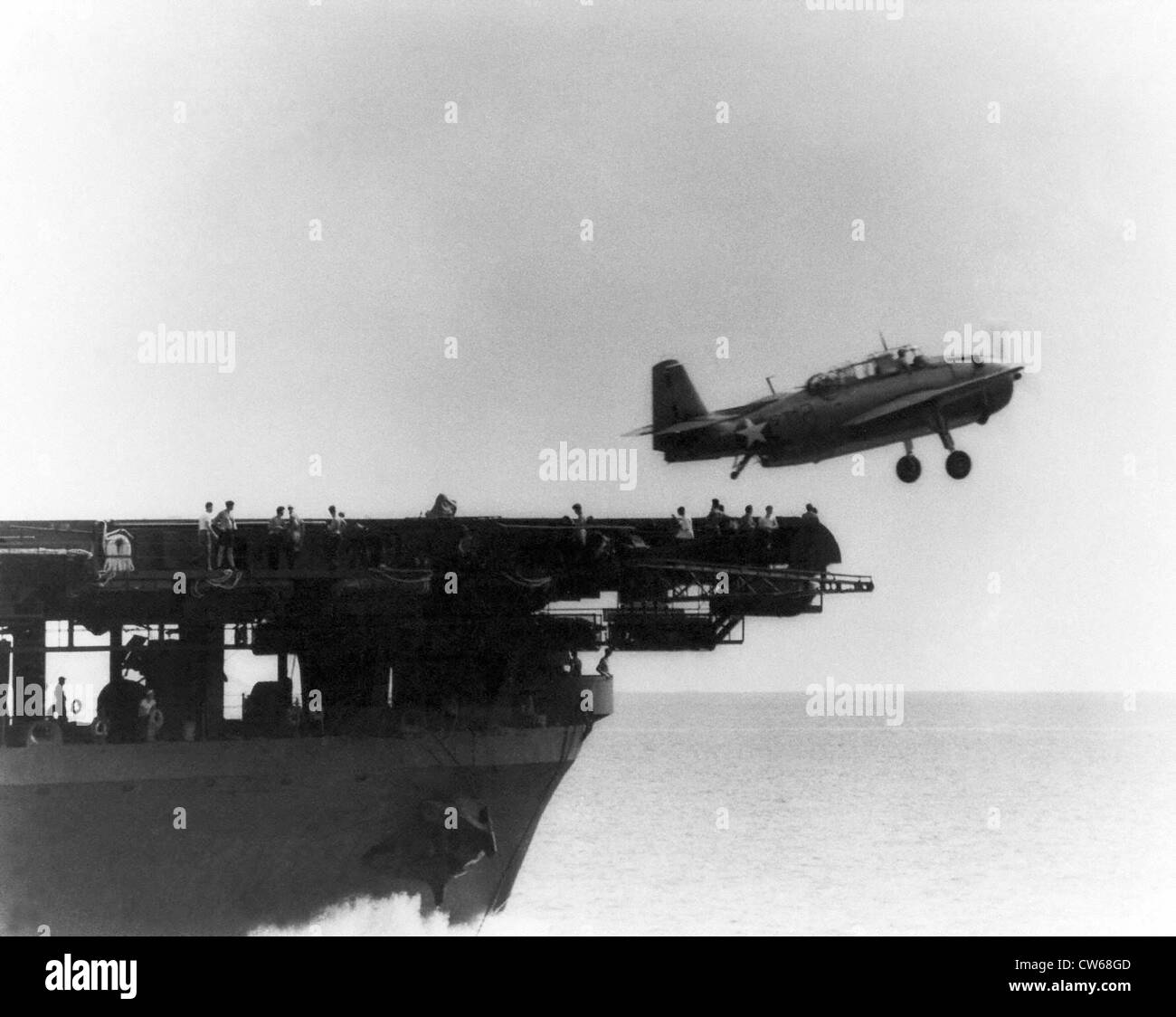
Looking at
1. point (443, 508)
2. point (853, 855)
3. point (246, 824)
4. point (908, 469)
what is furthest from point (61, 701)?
point (853, 855)

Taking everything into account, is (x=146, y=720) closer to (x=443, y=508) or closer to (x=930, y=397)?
(x=443, y=508)

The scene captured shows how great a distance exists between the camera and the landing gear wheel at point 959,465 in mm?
38094

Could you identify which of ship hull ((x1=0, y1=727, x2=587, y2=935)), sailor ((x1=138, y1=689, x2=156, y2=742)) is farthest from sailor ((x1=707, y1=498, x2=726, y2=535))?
sailor ((x1=138, y1=689, x2=156, y2=742))

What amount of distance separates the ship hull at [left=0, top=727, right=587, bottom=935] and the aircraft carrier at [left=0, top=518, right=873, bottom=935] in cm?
5

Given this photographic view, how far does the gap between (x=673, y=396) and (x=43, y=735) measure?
15977 mm

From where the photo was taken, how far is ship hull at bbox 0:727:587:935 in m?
38.7

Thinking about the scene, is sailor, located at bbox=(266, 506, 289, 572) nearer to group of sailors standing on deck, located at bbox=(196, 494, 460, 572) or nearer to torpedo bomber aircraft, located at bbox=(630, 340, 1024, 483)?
group of sailors standing on deck, located at bbox=(196, 494, 460, 572)


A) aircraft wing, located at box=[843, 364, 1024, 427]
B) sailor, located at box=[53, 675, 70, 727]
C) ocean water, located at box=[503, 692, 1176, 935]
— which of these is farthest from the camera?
ocean water, located at box=[503, 692, 1176, 935]

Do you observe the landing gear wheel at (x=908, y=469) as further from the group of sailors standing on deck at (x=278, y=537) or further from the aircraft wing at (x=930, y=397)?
the group of sailors standing on deck at (x=278, y=537)

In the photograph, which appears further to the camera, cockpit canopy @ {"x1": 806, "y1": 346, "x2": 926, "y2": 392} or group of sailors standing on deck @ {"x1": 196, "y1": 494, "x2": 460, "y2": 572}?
cockpit canopy @ {"x1": 806, "y1": 346, "x2": 926, "y2": 392}

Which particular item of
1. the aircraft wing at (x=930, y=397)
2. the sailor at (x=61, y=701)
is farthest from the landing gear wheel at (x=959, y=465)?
the sailor at (x=61, y=701)

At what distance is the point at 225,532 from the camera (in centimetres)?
3706
